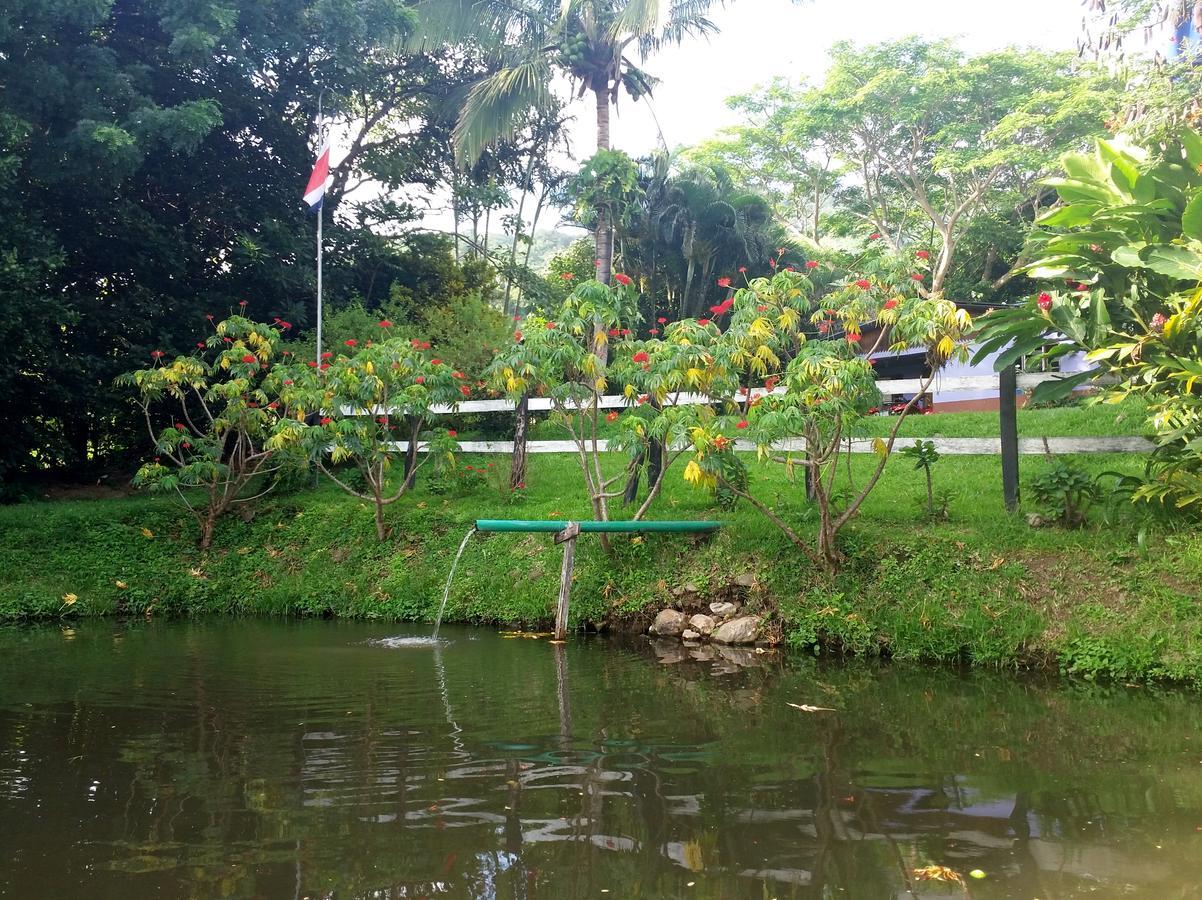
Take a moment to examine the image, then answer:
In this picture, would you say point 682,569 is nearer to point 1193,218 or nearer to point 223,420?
point 1193,218

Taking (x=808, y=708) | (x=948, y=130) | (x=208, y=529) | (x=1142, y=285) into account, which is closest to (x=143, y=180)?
(x=208, y=529)

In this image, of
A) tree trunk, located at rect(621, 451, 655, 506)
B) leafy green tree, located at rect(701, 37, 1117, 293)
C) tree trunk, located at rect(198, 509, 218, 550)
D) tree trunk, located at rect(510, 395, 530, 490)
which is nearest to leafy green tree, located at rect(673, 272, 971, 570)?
tree trunk, located at rect(621, 451, 655, 506)

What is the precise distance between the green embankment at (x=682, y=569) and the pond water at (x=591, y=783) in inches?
23.3

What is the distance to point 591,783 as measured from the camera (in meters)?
4.88

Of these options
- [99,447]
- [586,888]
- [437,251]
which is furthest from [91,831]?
[437,251]

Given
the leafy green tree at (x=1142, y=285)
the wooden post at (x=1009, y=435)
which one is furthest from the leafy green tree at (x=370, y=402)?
the leafy green tree at (x=1142, y=285)

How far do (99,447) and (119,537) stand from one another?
458cm

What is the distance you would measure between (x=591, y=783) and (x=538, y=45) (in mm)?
15148

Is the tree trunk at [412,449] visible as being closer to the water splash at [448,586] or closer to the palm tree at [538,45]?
the water splash at [448,586]

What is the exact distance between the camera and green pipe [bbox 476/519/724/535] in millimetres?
9188

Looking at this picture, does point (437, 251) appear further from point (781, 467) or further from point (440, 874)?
point (440, 874)

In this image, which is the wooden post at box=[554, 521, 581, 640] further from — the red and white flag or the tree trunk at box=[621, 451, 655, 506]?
the red and white flag

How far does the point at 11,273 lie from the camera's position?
40.9 feet

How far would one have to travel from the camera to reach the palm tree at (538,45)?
16578mm
